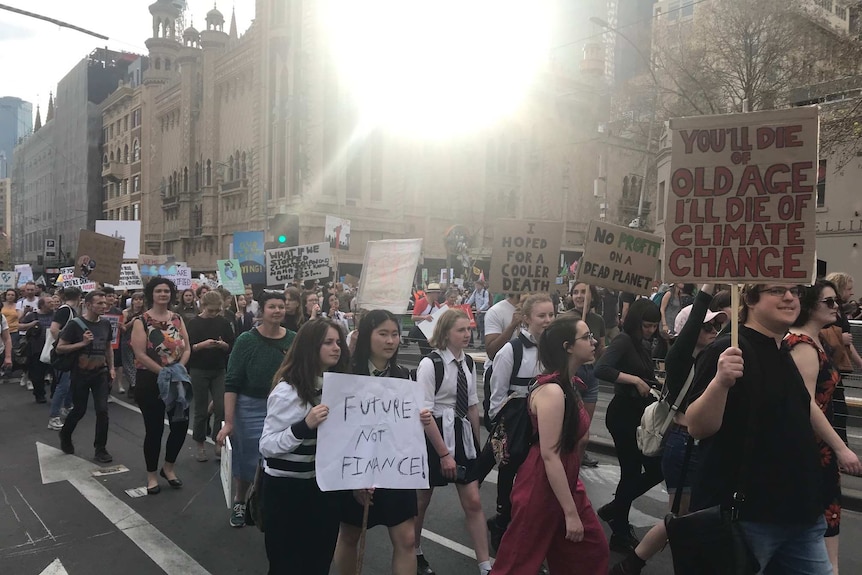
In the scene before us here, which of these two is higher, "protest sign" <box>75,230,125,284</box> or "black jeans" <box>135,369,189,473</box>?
"protest sign" <box>75,230,125,284</box>

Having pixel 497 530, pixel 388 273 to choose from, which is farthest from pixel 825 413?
pixel 388 273

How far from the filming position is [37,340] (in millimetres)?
12062

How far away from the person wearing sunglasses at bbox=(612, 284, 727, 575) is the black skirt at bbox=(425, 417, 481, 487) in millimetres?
1020

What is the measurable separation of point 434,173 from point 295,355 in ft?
131

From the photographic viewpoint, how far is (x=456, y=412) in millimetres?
4621

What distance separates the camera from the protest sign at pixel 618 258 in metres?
7.21

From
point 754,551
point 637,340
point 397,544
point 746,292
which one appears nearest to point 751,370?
point 746,292

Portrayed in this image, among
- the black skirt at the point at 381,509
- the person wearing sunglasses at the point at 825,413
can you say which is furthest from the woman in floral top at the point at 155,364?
the person wearing sunglasses at the point at 825,413

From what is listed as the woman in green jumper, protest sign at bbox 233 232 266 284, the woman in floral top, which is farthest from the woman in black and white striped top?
protest sign at bbox 233 232 266 284

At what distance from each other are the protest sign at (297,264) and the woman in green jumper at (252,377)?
6.12m

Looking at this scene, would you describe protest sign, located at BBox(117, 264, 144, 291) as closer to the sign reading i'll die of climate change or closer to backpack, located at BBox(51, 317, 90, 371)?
backpack, located at BBox(51, 317, 90, 371)

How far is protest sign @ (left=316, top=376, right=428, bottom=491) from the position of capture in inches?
132

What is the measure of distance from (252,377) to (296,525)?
6.31 ft

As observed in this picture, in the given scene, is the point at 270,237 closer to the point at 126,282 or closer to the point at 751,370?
the point at 126,282
